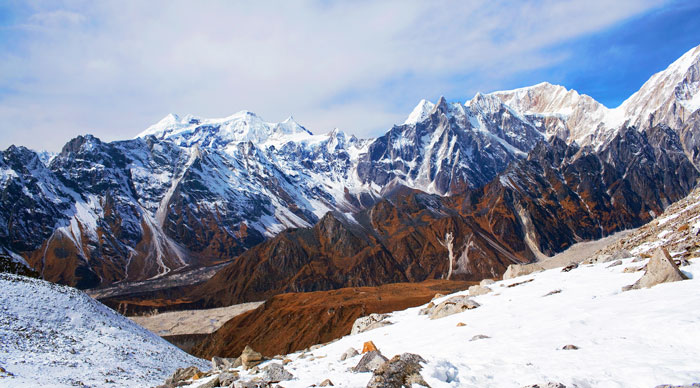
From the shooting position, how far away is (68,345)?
33562 mm

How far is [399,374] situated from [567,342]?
20.6 ft

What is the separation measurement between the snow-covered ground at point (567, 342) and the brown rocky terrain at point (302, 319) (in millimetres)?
78243

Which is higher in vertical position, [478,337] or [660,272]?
[660,272]

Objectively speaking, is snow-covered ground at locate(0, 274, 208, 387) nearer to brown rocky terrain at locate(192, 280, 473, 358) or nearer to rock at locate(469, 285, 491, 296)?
rock at locate(469, 285, 491, 296)

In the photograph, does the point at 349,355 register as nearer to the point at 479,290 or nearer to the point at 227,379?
the point at 227,379

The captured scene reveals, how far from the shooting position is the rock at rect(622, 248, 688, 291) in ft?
63.1

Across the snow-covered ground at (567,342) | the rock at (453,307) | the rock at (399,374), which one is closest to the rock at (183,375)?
the snow-covered ground at (567,342)

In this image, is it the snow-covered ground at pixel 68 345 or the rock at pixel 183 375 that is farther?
the snow-covered ground at pixel 68 345

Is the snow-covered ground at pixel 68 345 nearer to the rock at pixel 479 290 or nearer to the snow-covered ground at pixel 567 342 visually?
the snow-covered ground at pixel 567 342

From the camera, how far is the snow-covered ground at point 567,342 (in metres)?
11.9

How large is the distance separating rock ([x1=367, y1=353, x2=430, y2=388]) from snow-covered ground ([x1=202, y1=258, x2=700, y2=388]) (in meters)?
0.34

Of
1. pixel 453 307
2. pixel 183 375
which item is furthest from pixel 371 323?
pixel 183 375

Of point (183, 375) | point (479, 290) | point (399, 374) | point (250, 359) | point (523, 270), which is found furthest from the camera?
point (523, 270)

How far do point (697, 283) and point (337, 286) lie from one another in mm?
182552
